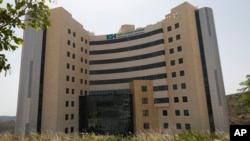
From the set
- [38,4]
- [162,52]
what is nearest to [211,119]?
[162,52]

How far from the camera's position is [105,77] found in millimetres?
54625

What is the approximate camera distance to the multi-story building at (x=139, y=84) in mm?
40562

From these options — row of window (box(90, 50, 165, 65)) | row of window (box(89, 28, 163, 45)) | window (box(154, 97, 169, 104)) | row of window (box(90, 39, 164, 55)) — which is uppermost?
row of window (box(89, 28, 163, 45))

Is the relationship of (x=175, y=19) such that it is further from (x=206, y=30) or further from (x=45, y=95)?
(x=45, y=95)

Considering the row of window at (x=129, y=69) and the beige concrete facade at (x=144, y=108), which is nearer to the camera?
the beige concrete facade at (x=144, y=108)

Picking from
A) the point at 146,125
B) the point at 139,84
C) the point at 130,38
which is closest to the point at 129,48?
the point at 130,38

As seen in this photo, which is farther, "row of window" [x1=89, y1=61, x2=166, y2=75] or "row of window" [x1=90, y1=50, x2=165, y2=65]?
"row of window" [x1=90, y1=50, x2=165, y2=65]

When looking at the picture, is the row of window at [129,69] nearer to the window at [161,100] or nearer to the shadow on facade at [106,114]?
the window at [161,100]

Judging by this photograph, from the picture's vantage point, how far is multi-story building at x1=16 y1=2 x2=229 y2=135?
133 feet

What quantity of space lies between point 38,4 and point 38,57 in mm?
44749

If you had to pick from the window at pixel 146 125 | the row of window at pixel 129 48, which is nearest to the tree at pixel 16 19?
the window at pixel 146 125

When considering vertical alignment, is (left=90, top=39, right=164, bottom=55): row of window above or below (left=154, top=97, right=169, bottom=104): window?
above

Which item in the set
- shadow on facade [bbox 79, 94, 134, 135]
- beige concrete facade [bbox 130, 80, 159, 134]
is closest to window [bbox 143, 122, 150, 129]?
beige concrete facade [bbox 130, 80, 159, 134]

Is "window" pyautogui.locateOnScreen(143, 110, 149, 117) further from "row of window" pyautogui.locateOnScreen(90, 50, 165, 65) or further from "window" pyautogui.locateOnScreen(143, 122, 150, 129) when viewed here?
"row of window" pyautogui.locateOnScreen(90, 50, 165, 65)
